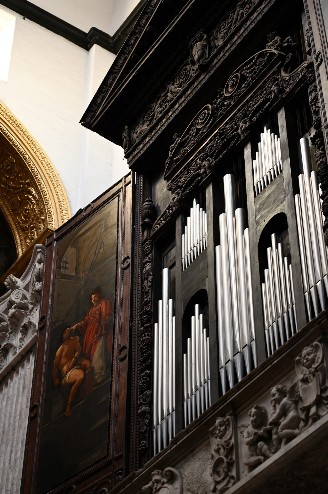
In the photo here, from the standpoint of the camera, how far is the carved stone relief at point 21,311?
493 inches

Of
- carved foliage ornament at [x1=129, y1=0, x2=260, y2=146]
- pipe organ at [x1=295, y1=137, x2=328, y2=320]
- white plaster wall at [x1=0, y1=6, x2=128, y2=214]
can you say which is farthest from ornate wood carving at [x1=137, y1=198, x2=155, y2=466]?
white plaster wall at [x1=0, y1=6, x2=128, y2=214]

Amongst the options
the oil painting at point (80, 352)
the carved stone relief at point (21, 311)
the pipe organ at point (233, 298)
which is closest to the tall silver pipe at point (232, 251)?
the pipe organ at point (233, 298)

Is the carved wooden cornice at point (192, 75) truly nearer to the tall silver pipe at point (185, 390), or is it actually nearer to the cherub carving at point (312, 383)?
the tall silver pipe at point (185, 390)

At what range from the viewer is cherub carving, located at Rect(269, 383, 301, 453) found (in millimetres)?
7062

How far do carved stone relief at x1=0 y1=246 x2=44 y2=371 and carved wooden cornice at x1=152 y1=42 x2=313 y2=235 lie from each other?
2.49 m

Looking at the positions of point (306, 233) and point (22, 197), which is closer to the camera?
point (306, 233)

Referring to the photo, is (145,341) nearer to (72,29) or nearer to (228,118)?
(228,118)

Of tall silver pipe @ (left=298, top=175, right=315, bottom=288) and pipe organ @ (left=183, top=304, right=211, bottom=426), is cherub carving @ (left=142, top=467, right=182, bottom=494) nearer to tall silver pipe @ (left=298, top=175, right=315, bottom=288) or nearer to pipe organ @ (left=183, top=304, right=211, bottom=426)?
pipe organ @ (left=183, top=304, right=211, bottom=426)

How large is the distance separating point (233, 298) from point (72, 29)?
10481 millimetres

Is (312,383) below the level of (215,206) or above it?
below

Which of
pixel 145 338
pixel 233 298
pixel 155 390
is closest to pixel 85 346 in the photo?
pixel 145 338

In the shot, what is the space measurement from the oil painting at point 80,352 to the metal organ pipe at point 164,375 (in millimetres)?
766

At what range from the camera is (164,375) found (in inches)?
363

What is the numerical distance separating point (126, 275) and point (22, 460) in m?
2.34
